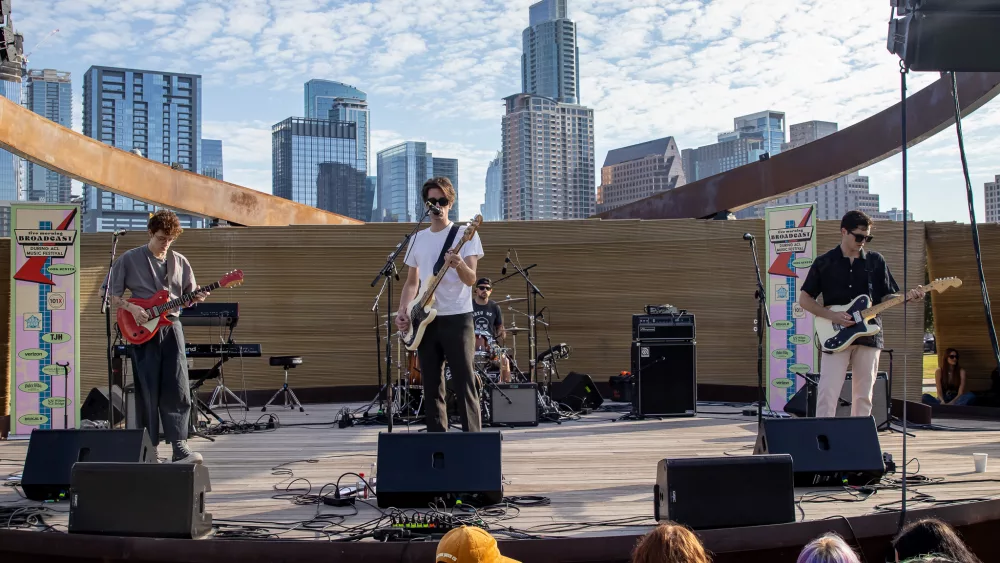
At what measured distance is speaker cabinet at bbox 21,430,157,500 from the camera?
4.49 m

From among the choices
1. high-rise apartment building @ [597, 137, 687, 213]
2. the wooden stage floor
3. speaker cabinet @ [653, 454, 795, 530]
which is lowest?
the wooden stage floor

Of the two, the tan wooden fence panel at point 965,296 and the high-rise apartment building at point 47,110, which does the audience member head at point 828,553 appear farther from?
the high-rise apartment building at point 47,110

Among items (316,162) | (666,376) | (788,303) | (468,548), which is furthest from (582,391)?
(316,162)

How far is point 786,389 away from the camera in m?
8.81

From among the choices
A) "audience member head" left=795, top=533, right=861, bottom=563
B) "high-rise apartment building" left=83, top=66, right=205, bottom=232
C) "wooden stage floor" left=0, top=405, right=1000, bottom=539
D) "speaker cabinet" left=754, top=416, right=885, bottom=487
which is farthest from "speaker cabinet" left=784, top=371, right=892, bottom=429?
"high-rise apartment building" left=83, top=66, right=205, bottom=232

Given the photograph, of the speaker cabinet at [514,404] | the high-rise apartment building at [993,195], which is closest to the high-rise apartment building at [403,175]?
the high-rise apartment building at [993,195]

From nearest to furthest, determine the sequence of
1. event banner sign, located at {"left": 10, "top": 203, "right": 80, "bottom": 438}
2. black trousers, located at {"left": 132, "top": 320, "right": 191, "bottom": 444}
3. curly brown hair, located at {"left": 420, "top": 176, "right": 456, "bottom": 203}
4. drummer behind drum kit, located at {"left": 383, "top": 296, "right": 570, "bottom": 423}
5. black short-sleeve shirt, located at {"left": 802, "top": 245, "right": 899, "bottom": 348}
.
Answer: curly brown hair, located at {"left": 420, "top": 176, "right": 456, "bottom": 203} → black trousers, located at {"left": 132, "top": 320, "right": 191, "bottom": 444} → black short-sleeve shirt, located at {"left": 802, "top": 245, "right": 899, "bottom": 348} → event banner sign, located at {"left": 10, "top": 203, "right": 80, "bottom": 438} → drummer behind drum kit, located at {"left": 383, "top": 296, "right": 570, "bottom": 423}

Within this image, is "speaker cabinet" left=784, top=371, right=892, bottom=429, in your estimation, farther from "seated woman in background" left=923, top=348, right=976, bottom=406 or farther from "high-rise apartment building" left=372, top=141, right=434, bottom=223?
"high-rise apartment building" left=372, top=141, right=434, bottom=223

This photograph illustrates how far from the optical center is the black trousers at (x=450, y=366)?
494 centimetres

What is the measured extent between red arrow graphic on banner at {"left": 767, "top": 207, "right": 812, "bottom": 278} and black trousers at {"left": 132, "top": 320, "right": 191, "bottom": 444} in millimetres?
6254

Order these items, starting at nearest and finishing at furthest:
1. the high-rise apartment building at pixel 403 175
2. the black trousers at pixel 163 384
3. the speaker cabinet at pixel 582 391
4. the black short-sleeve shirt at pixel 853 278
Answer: the black trousers at pixel 163 384, the black short-sleeve shirt at pixel 853 278, the speaker cabinet at pixel 582 391, the high-rise apartment building at pixel 403 175

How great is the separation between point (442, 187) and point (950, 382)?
7.05 metres

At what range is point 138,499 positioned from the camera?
371 centimetres

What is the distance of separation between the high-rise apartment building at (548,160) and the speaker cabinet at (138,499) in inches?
5460
